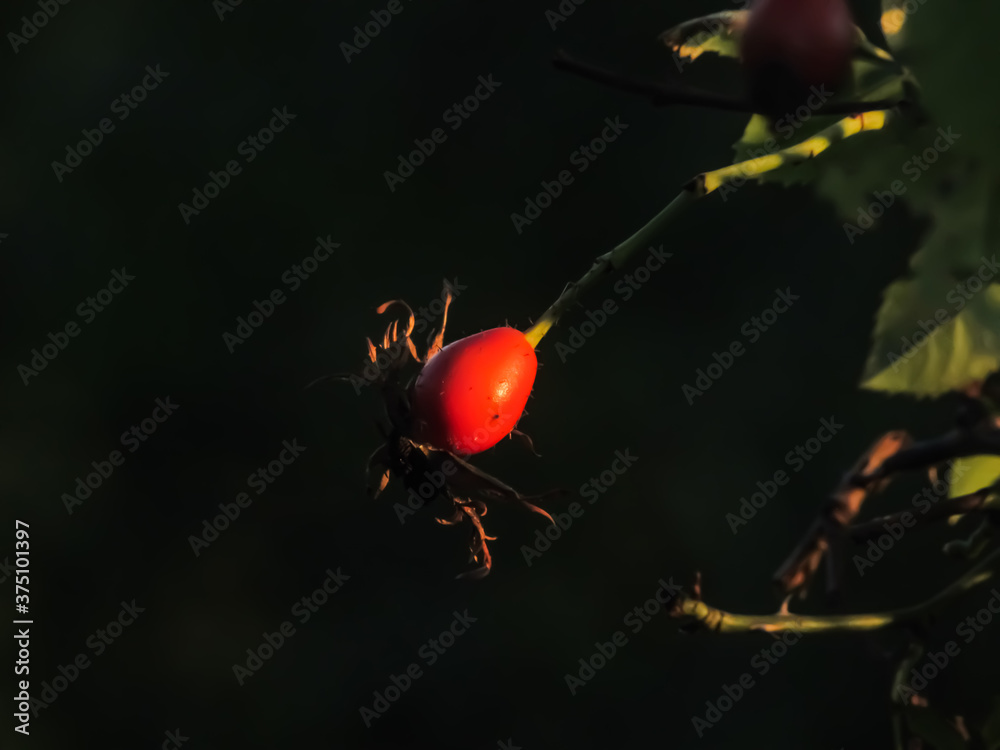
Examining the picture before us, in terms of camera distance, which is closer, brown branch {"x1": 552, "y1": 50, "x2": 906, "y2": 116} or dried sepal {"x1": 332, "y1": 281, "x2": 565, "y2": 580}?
brown branch {"x1": 552, "y1": 50, "x2": 906, "y2": 116}

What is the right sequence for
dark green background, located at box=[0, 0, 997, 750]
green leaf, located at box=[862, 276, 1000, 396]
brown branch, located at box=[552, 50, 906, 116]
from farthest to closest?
dark green background, located at box=[0, 0, 997, 750] → green leaf, located at box=[862, 276, 1000, 396] → brown branch, located at box=[552, 50, 906, 116]

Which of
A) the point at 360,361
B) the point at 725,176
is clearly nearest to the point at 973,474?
the point at 725,176

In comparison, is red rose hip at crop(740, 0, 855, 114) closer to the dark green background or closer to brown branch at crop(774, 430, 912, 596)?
brown branch at crop(774, 430, 912, 596)

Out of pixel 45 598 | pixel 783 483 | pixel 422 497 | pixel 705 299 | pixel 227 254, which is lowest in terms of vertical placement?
pixel 45 598

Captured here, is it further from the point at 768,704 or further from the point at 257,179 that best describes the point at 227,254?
the point at 768,704

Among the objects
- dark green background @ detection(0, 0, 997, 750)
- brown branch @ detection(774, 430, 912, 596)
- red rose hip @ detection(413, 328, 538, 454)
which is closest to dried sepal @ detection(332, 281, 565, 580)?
red rose hip @ detection(413, 328, 538, 454)

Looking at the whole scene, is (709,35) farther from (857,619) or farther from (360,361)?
→ (360,361)

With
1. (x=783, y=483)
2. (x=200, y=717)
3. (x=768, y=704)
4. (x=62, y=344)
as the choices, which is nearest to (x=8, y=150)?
(x=62, y=344)
